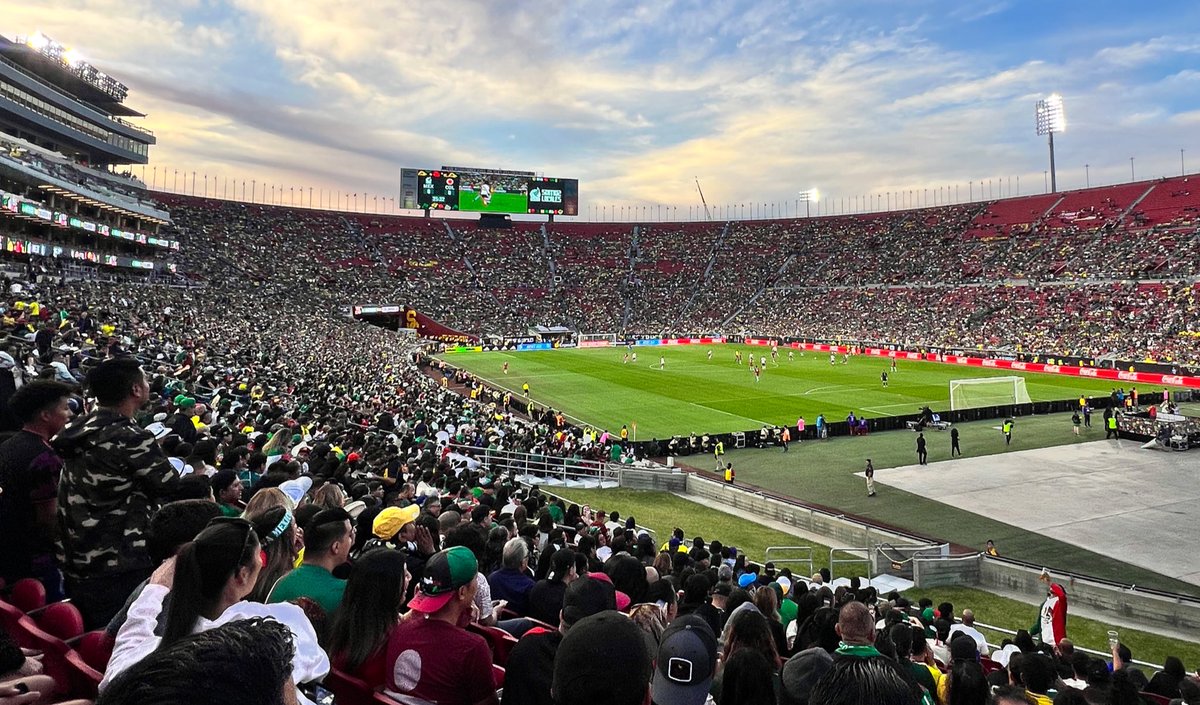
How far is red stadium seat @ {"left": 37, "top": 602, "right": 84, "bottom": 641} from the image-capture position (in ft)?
13.1

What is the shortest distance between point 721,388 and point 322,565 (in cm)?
4290

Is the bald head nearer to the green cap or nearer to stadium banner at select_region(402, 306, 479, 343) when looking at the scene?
the green cap

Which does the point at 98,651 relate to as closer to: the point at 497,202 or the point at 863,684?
the point at 863,684

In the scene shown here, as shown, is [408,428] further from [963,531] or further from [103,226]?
[103,226]

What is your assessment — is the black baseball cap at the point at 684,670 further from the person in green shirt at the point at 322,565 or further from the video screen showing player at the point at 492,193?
the video screen showing player at the point at 492,193

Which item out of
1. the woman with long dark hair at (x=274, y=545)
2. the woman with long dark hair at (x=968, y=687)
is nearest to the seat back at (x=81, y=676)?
the woman with long dark hair at (x=274, y=545)

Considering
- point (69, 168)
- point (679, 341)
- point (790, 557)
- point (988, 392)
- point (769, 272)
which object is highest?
point (769, 272)

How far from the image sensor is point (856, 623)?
4.46 metres

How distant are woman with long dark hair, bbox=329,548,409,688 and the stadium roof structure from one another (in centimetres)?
7444

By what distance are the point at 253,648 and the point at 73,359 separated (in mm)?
15511

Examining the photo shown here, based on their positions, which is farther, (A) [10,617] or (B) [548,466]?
(B) [548,466]

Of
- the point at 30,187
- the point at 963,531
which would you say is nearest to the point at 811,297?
the point at 963,531

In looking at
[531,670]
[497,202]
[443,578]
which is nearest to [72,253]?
[497,202]

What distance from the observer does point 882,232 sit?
335 feet
